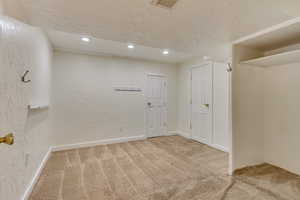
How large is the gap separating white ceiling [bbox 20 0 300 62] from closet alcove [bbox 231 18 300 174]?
0.60 m

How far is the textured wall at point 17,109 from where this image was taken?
49.2 inches

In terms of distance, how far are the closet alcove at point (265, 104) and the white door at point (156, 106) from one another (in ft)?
8.79

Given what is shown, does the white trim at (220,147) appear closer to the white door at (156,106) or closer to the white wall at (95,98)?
the white door at (156,106)

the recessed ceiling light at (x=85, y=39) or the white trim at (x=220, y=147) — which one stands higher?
the recessed ceiling light at (x=85, y=39)

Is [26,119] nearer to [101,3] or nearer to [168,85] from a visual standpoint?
[101,3]

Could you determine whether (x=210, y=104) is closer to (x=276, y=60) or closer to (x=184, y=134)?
(x=184, y=134)

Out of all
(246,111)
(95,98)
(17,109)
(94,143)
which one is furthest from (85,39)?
(246,111)

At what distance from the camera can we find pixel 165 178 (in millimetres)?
2236

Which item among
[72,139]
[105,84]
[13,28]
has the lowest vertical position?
[72,139]

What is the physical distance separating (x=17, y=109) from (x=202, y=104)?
3973 millimetres

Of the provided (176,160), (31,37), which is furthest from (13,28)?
(176,160)

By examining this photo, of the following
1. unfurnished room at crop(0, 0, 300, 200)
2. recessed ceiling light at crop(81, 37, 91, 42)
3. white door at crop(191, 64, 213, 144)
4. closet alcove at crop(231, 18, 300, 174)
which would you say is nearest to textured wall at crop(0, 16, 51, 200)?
unfurnished room at crop(0, 0, 300, 200)

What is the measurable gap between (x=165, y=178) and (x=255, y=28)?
2.55m

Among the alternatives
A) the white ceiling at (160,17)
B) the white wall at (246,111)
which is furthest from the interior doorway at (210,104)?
the white ceiling at (160,17)
